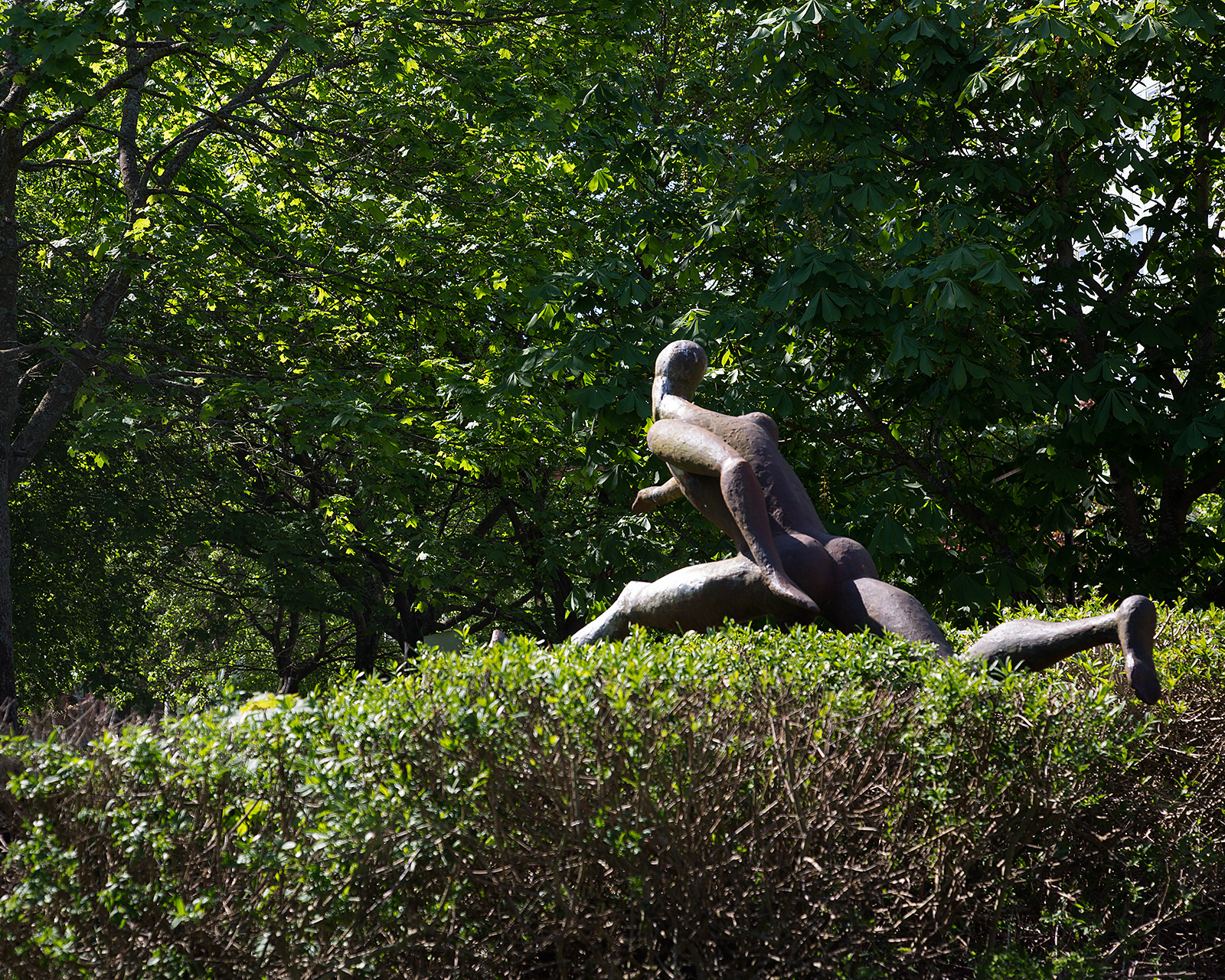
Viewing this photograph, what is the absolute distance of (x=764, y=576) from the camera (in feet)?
15.1

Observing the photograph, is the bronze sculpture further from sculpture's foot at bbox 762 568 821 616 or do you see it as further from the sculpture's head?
the sculpture's head

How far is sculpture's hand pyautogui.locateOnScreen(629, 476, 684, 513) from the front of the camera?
17.4 feet

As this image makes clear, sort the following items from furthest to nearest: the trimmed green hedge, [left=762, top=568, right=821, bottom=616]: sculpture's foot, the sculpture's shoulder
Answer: the sculpture's shoulder → [left=762, top=568, right=821, bottom=616]: sculpture's foot → the trimmed green hedge

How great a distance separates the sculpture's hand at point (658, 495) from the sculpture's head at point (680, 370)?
1.44ft

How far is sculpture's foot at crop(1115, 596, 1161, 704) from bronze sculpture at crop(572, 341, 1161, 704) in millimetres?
82

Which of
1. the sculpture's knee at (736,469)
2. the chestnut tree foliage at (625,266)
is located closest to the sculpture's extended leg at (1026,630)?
the sculpture's knee at (736,469)

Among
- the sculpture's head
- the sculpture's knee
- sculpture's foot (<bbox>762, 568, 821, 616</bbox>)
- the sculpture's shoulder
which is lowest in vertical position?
sculpture's foot (<bbox>762, 568, 821, 616</bbox>)

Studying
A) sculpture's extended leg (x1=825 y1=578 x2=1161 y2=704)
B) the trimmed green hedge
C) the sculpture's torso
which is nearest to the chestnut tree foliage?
the sculpture's torso

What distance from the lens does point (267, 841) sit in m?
2.94

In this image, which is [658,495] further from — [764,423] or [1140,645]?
[1140,645]

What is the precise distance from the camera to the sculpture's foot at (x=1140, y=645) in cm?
380

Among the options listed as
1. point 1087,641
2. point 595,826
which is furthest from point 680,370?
point 595,826

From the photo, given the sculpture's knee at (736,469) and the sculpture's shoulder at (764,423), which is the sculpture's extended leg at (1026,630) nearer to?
the sculpture's knee at (736,469)

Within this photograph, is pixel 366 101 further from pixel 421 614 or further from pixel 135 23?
pixel 421 614
